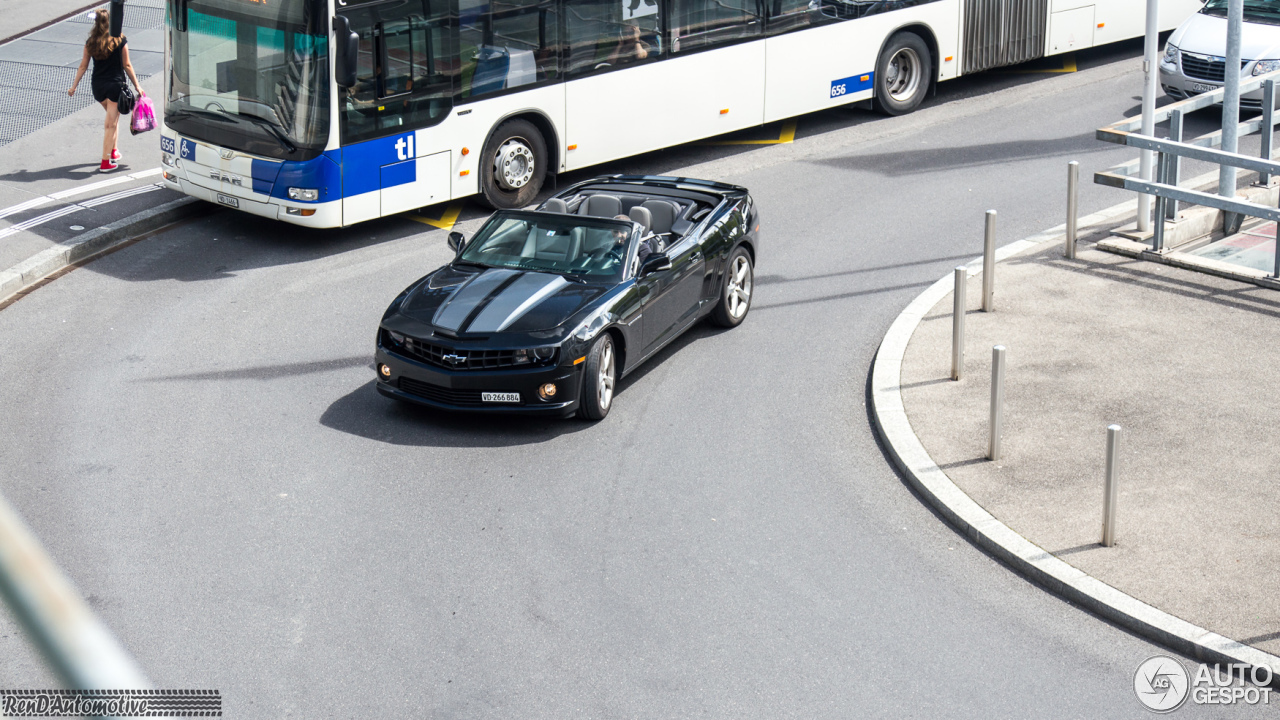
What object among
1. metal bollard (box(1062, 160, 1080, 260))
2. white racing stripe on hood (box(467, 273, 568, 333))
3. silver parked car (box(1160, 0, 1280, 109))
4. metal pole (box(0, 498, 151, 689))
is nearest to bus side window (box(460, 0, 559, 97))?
white racing stripe on hood (box(467, 273, 568, 333))

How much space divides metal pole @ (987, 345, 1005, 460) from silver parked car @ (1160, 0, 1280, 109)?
10043 millimetres

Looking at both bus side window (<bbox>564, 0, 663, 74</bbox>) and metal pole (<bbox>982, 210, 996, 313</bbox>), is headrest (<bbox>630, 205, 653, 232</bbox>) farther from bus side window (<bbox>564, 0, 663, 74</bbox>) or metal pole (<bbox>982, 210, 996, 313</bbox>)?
bus side window (<bbox>564, 0, 663, 74</bbox>)

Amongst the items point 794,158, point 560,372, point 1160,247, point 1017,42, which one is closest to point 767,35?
point 794,158

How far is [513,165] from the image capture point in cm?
1484

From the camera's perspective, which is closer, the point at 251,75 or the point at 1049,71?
the point at 251,75

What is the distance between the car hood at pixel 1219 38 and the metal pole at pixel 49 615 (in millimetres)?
17037

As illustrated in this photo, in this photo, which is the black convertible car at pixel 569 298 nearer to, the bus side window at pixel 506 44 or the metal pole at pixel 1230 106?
the bus side window at pixel 506 44

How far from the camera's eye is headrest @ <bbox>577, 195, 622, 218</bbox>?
11.1 meters

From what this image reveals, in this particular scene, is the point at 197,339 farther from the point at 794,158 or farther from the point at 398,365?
the point at 794,158

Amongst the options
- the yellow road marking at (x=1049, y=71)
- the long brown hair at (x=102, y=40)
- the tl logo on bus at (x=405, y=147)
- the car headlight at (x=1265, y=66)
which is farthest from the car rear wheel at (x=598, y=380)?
the yellow road marking at (x=1049, y=71)

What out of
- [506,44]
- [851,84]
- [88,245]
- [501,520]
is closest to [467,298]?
[501,520]

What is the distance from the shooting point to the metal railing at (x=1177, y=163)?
37.6 feet

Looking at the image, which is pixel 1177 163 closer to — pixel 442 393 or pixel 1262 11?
pixel 1262 11

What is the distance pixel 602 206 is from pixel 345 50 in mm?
3336
